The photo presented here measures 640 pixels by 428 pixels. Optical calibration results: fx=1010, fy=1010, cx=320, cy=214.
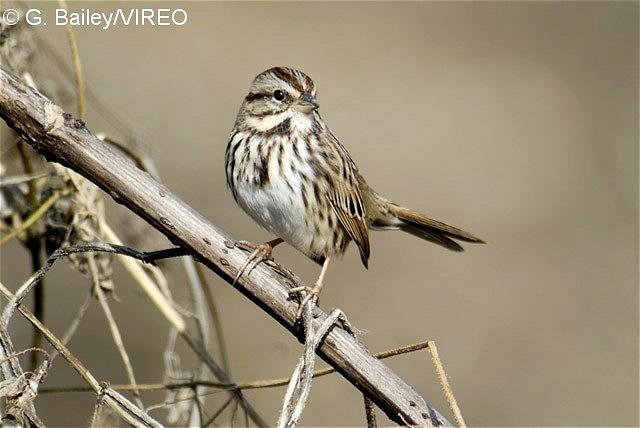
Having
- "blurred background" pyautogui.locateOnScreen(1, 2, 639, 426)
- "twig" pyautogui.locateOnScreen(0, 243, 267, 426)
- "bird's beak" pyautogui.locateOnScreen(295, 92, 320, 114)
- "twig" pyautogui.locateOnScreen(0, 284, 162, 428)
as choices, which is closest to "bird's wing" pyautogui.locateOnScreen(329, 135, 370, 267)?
"bird's beak" pyautogui.locateOnScreen(295, 92, 320, 114)

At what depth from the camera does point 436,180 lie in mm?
7891

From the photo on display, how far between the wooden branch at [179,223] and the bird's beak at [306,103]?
134cm

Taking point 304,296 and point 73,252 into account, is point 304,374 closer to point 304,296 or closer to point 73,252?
point 304,296

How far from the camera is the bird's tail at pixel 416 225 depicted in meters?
3.49

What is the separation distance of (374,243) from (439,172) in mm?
1427

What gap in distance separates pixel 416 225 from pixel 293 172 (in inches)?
33.4

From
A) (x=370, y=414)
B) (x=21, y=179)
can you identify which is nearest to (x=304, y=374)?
(x=370, y=414)

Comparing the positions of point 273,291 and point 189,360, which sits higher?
Result: point 189,360

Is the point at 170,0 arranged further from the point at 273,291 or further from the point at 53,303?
the point at 273,291

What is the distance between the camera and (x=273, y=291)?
5.80ft

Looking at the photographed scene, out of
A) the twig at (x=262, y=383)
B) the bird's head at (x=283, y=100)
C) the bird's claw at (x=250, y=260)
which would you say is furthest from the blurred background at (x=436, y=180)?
the bird's claw at (x=250, y=260)

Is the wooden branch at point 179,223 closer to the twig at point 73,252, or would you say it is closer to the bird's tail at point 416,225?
the twig at point 73,252

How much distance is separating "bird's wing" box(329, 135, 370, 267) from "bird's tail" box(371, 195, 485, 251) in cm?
33

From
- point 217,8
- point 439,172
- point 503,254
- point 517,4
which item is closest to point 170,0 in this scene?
point 217,8
